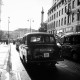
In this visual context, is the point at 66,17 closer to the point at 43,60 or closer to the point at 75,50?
the point at 75,50

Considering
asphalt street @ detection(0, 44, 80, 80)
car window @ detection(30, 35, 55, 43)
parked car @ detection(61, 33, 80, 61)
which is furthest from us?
parked car @ detection(61, 33, 80, 61)

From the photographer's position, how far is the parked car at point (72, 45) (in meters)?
9.30

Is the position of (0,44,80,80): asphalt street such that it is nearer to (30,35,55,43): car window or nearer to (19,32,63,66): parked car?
(19,32,63,66): parked car

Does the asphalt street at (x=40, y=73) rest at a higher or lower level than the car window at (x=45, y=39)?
lower

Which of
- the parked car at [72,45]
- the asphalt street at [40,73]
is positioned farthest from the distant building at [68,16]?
the asphalt street at [40,73]

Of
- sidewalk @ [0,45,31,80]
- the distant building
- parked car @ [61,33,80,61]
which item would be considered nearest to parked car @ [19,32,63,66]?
sidewalk @ [0,45,31,80]

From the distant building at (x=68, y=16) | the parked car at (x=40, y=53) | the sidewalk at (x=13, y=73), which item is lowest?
the sidewalk at (x=13, y=73)

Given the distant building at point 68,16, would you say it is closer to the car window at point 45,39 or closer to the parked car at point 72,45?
the parked car at point 72,45

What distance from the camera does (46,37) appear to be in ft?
24.6

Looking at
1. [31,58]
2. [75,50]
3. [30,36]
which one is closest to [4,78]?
[31,58]

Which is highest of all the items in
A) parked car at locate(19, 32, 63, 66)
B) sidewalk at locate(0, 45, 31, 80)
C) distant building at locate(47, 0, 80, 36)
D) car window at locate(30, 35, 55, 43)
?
distant building at locate(47, 0, 80, 36)

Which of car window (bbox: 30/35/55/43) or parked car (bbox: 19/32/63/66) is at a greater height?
car window (bbox: 30/35/55/43)

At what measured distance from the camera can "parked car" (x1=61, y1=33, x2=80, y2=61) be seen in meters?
9.30

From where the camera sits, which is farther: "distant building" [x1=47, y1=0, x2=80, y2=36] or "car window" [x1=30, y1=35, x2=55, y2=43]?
"distant building" [x1=47, y1=0, x2=80, y2=36]
